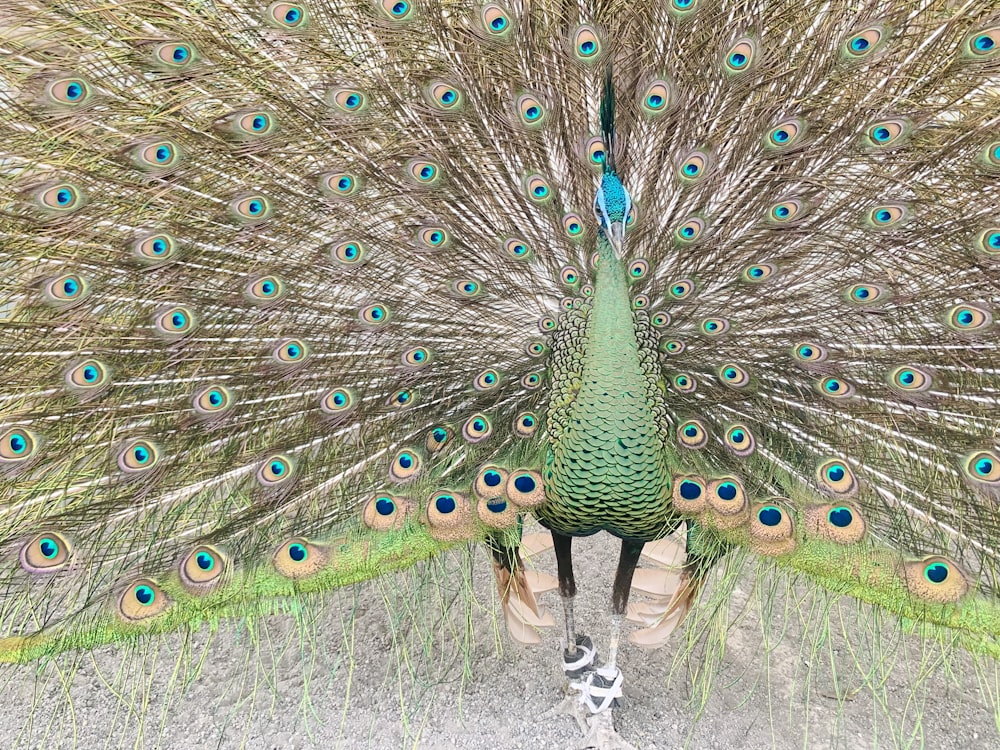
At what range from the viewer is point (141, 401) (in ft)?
5.88

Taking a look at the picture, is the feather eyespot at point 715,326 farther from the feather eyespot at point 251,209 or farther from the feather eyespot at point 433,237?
the feather eyespot at point 251,209

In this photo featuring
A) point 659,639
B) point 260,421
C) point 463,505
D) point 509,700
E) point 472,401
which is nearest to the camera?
point 463,505

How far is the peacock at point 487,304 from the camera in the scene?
1.64 m

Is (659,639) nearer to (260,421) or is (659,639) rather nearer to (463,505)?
(463,505)

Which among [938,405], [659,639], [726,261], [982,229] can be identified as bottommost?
[659,639]

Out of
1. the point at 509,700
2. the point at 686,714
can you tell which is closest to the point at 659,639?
the point at 686,714

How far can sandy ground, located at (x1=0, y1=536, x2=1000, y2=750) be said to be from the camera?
214cm

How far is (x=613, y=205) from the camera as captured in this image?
1681 millimetres

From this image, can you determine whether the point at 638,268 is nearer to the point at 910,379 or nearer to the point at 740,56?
the point at 740,56

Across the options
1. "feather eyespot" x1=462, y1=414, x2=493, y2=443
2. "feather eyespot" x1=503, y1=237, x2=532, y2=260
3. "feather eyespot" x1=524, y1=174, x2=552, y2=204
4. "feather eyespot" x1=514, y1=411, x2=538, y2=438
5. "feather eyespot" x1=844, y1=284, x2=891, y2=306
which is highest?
"feather eyespot" x1=524, y1=174, x2=552, y2=204

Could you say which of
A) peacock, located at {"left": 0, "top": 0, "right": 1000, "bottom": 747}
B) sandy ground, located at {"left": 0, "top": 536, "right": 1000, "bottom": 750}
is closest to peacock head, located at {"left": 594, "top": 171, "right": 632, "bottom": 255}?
peacock, located at {"left": 0, "top": 0, "right": 1000, "bottom": 747}

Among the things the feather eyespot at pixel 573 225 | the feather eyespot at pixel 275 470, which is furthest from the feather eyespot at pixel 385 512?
the feather eyespot at pixel 573 225

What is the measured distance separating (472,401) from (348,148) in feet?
2.56

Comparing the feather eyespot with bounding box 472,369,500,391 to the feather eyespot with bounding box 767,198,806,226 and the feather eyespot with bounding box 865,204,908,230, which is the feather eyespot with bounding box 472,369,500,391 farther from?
the feather eyespot with bounding box 865,204,908,230
